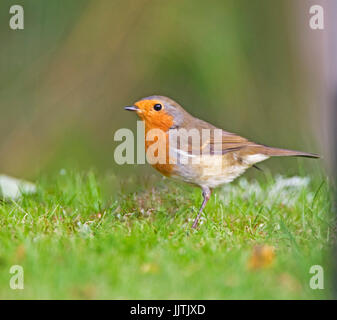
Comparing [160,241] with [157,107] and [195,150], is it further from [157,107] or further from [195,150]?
[157,107]

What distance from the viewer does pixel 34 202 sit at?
539 cm

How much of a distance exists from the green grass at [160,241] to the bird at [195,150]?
0.82ft

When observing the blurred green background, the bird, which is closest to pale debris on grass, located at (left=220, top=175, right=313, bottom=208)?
the bird

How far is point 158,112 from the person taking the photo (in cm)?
568

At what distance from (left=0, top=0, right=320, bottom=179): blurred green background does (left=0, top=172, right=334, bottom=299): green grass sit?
8.66 feet

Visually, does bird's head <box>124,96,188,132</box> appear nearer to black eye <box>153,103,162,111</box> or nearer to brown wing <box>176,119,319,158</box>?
black eye <box>153,103,162,111</box>

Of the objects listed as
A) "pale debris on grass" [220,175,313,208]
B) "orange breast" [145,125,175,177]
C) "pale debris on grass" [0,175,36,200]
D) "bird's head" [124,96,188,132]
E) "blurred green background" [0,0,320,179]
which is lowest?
"pale debris on grass" [220,175,313,208]

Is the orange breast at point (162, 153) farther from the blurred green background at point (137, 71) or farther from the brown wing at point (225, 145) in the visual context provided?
the blurred green background at point (137, 71)

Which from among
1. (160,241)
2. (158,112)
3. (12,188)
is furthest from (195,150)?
(12,188)

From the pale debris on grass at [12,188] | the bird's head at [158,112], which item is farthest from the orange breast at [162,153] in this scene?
the pale debris on grass at [12,188]

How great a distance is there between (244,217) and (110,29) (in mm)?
4449

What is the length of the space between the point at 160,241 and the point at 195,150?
4.34ft

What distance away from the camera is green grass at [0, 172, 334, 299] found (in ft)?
12.5
